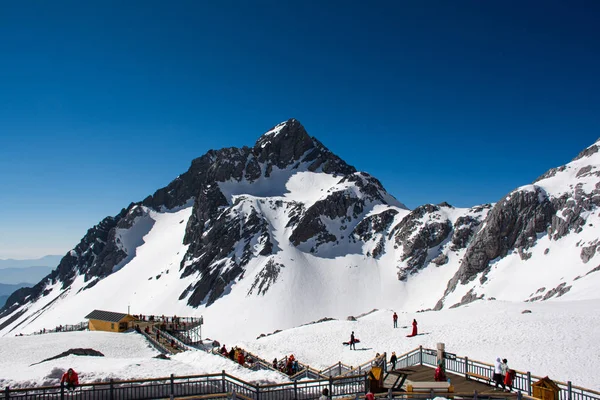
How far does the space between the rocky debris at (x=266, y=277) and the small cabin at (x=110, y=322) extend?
179 ft

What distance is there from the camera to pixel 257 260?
124125 millimetres

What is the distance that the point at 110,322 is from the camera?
5500 centimetres

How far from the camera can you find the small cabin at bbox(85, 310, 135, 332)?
5431 centimetres

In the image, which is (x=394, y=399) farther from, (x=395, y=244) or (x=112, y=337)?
(x=395, y=244)

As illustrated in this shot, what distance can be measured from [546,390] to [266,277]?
100020 mm

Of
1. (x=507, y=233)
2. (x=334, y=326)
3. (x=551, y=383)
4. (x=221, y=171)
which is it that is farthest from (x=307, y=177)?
(x=551, y=383)

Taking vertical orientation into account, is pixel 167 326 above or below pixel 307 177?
below

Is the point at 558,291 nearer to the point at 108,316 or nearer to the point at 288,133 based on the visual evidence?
the point at 108,316

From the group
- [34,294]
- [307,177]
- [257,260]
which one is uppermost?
[307,177]

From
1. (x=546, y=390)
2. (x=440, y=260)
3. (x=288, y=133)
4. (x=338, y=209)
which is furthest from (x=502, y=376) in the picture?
(x=288, y=133)

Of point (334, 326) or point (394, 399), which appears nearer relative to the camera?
point (394, 399)

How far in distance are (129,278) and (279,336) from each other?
114 m

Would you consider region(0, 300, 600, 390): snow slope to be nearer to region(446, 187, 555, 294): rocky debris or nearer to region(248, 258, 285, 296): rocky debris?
region(446, 187, 555, 294): rocky debris

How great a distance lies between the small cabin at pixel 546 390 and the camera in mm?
16828
